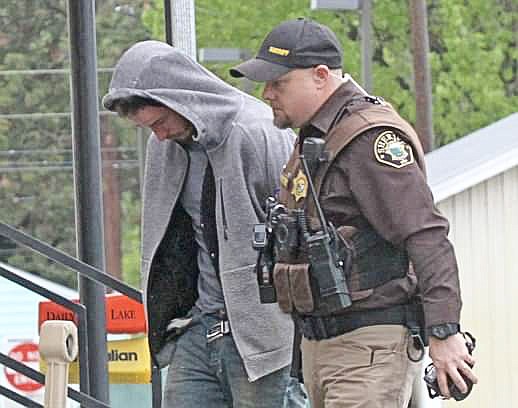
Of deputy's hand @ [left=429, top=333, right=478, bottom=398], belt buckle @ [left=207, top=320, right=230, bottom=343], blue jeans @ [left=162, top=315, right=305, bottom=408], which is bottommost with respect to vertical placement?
blue jeans @ [left=162, top=315, right=305, bottom=408]

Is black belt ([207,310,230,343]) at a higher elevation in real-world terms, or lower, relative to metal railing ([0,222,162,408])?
higher

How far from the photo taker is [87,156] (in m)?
6.87

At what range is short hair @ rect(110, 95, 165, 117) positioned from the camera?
4574mm

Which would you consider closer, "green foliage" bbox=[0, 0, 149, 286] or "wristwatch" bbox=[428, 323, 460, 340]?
"wristwatch" bbox=[428, 323, 460, 340]

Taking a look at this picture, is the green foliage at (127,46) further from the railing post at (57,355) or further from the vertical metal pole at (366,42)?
the railing post at (57,355)

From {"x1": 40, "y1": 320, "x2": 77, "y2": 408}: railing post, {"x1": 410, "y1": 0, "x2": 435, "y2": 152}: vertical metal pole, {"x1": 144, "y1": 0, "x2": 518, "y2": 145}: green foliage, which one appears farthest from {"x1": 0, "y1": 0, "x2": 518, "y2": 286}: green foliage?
{"x1": 40, "y1": 320, "x2": 77, "y2": 408}: railing post

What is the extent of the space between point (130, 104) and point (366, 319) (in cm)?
109

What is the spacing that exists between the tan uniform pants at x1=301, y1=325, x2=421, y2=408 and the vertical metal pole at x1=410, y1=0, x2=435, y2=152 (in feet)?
57.1

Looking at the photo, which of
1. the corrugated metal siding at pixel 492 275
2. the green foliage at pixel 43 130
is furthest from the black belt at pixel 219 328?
the green foliage at pixel 43 130

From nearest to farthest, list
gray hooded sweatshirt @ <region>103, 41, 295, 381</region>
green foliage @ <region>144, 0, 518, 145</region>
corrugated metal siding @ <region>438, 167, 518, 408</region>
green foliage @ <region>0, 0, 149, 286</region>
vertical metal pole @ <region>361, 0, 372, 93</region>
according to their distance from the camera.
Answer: gray hooded sweatshirt @ <region>103, 41, 295, 381</region> < corrugated metal siding @ <region>438, 167, 518, 408</region> < vertical metal pole @ <region>361, 0, 372, 93</region> < green foliage @ <region>144, 0, 518, 145</region> < green foliage @ <region>0, 0, 149, 286</region>

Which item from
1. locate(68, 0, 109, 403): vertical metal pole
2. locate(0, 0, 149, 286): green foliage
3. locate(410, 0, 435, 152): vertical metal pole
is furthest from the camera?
locate(0, 0, 149, 286): green foliage

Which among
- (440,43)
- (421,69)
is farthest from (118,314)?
(440,43)

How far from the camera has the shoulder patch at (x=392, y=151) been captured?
4.01 m

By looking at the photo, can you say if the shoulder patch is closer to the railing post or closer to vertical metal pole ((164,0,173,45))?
the railing post
